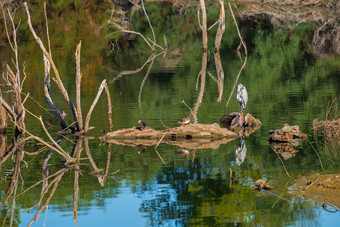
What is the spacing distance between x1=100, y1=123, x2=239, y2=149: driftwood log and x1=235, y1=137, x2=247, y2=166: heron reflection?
0.36 metres

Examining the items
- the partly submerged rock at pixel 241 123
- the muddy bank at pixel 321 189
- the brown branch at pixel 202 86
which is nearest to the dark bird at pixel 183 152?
the brown branch at pixel 202 86

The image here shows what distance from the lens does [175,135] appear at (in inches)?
634

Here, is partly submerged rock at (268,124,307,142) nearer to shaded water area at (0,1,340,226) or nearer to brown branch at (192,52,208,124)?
shaded water area at (0,1,340,226)

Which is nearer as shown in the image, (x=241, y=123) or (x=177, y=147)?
(x=177, y=147)

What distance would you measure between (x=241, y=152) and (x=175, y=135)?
1.71 meters

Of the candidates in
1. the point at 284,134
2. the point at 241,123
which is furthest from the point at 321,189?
the point at 241,123

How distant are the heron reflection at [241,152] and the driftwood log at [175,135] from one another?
362 millimetres

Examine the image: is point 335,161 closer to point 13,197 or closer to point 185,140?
point 185,140

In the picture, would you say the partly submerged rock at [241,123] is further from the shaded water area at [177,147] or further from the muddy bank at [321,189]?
the muddy bank at [321,189]

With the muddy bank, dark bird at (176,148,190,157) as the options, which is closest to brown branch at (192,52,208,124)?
dark bird at (176,148,190,157)

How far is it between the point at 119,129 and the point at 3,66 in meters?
15.9

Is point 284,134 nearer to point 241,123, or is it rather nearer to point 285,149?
point 285,149

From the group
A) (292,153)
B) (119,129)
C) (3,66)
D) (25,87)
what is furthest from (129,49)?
(292,153)

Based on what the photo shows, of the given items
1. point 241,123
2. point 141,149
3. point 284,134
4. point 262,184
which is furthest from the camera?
point 241,123
